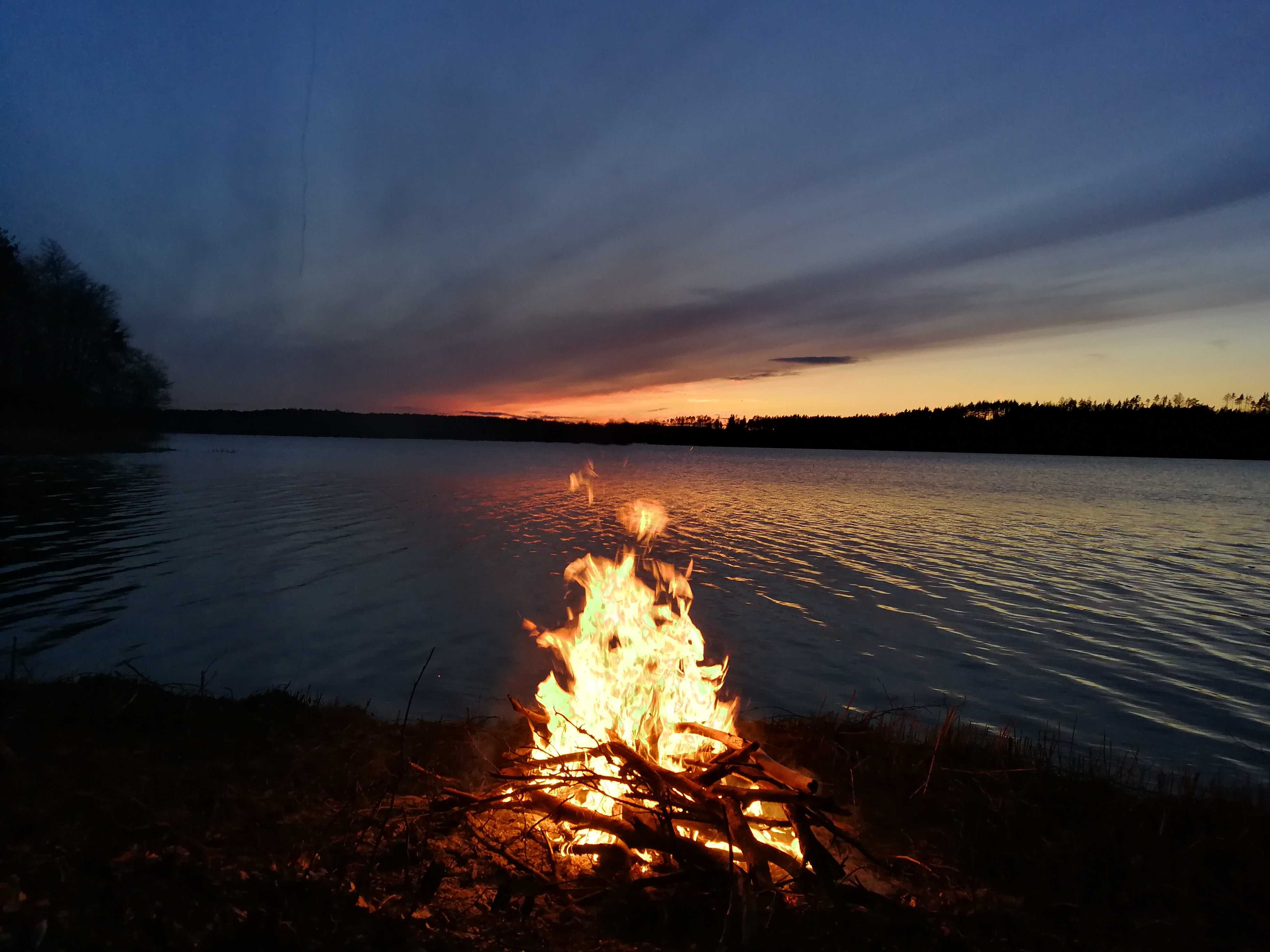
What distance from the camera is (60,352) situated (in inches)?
2224

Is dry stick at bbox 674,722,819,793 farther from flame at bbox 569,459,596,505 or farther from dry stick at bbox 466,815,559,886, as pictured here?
flame at bbox 569,459,596,505

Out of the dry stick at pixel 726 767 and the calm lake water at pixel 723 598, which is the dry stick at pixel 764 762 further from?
the calm lake water at pixel 723 598

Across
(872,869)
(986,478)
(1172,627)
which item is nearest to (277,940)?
(872,869)

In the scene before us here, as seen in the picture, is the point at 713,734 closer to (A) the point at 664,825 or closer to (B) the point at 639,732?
(B) the point at 639,732

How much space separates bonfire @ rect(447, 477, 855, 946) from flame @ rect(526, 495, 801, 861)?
0.01m

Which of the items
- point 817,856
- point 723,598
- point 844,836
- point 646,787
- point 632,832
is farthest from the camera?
point 723,598

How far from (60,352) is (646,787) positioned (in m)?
74.0

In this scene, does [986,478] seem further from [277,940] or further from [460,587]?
[277,940]

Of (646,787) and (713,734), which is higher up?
(713,734)

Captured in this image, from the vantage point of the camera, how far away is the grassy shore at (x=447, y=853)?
339cm

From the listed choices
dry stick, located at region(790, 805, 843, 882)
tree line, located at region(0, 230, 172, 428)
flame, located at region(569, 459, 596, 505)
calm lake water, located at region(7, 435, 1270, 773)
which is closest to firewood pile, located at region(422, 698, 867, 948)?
dry stick, located at region(790, 805, 843, 882)

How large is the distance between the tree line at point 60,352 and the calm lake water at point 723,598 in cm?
1931

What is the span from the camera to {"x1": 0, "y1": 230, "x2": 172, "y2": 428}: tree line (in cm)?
4794

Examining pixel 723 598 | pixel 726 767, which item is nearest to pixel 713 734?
pixel 726 767
